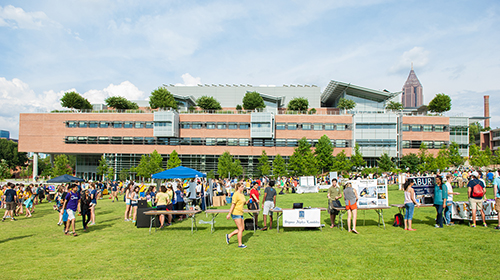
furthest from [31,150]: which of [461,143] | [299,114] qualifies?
[461,143]

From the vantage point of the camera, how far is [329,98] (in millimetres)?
82188

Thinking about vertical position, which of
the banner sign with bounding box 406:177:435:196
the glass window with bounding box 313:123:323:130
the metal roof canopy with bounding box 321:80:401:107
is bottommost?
the banner sign with bounding box 406:177:435:196

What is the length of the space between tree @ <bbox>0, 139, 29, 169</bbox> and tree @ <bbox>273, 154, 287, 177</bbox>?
2933 inches

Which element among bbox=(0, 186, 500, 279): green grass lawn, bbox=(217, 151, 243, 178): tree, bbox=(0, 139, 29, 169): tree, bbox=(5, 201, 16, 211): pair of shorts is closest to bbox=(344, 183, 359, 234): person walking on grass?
bbox=(0, 186, 500, 279): green grass lawn

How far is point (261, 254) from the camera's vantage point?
7.86 meters

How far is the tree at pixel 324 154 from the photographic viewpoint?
54812 millimetres

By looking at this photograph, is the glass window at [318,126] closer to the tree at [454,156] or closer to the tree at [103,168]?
the tree at [454,156]

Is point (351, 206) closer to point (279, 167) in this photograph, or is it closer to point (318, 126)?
point (279, 167)

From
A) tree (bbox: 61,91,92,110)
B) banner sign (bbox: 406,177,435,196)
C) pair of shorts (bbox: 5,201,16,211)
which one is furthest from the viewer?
tree (bbox: 61,91,92,110)

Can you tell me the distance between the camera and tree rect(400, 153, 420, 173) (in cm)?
5354

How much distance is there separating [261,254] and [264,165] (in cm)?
4924

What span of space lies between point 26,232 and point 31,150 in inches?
2490

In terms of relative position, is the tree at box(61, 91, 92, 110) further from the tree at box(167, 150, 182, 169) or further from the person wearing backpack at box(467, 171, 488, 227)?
the person wearing backpack at box(467, 171, 488, 227)

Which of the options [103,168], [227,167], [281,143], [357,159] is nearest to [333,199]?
[227,167]
